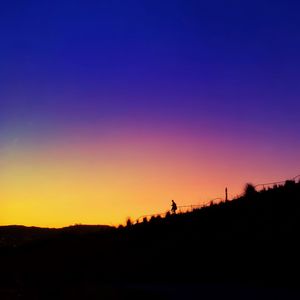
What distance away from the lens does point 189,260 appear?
116ft

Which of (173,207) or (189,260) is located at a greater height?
(173,207)

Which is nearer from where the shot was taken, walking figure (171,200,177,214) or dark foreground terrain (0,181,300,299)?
dark foreground terrain (0,181,300,299)

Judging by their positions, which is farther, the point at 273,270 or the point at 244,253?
the point at 244,253

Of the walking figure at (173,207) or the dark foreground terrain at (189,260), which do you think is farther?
the walking figure at (173,207)

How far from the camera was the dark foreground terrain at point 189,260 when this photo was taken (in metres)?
24.3

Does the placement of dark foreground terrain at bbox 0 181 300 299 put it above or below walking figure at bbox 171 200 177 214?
below

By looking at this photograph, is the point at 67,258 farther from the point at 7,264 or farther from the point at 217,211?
the point at 217,211

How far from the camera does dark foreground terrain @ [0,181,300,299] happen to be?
24.3 metres

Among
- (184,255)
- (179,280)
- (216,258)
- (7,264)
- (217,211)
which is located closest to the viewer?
(179,280)

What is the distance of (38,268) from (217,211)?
16.4 m

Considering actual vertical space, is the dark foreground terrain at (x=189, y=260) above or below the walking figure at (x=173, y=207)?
below

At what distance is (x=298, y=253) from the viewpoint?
89.0 ft

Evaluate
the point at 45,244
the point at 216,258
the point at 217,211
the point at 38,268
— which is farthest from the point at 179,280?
the point at 45,244

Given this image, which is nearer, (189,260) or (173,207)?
(189,260)
